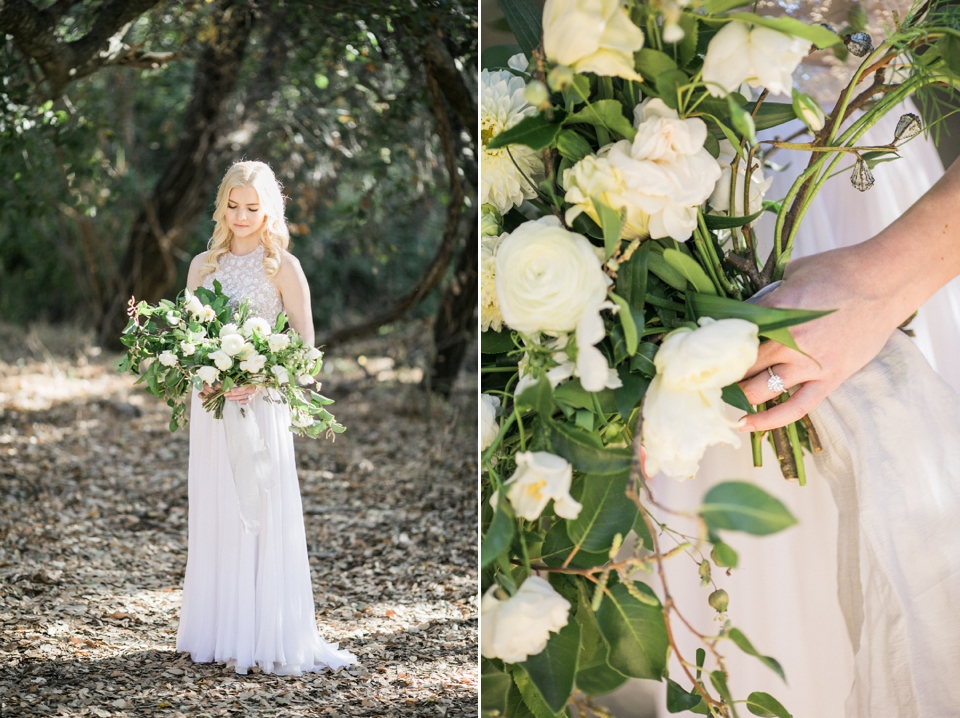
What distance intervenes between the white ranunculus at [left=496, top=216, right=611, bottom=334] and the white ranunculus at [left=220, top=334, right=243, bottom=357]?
1493 millimetres

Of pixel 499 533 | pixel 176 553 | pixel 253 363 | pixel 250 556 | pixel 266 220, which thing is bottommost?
pixel 176 553

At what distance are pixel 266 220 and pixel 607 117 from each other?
6.16 feet

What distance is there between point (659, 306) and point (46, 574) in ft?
10.6

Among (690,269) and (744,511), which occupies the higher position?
(690,269)

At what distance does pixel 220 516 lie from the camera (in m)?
2.84

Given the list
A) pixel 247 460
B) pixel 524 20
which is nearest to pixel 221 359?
pixel 247 460

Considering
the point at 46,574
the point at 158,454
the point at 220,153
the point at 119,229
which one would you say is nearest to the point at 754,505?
the point at 46,574

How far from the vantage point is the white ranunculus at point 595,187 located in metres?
1.15

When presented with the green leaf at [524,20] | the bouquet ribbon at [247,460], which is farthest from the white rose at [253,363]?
the green leaf at [524,20]

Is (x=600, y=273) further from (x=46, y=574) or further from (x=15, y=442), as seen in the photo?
(x=15, y=442)

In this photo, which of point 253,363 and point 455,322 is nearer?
point 253,363

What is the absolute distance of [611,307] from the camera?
1.17m

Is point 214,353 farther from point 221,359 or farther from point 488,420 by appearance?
point 488,420

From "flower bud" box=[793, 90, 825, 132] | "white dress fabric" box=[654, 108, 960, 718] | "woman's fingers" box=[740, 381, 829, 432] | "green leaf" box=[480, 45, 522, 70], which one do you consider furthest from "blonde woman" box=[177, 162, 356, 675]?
"flower bud" box=[793, 90, 825, 132]
